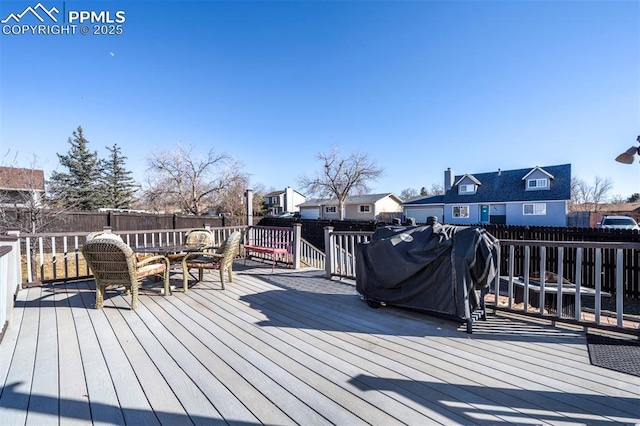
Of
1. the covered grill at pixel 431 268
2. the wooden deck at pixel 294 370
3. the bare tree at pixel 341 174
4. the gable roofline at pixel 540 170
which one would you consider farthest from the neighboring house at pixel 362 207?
the wooden deck at pixel 294 370

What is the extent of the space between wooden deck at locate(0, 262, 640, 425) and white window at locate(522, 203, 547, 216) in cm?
2206

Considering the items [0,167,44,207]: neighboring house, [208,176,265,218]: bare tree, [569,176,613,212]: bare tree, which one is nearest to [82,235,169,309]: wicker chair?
[0,167,44,207]: neighboring house

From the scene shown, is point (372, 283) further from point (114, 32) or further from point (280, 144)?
point (280, 144)

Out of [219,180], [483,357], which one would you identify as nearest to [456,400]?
[483,357]

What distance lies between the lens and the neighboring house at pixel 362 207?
31750mm

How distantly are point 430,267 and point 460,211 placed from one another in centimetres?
2390

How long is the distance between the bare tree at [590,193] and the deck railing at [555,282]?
33.0m

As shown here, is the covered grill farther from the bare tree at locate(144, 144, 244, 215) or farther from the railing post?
the bare tree at locate(144, 144, 244, 215)

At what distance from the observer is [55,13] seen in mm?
5039

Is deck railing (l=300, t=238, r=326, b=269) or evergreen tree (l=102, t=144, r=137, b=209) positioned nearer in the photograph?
deck railing (l=300, t=238, r=326, b=269)

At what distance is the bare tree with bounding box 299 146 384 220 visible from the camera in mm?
28141

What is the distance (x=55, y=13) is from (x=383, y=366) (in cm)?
782

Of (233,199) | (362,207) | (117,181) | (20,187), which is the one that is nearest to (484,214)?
(362,207)

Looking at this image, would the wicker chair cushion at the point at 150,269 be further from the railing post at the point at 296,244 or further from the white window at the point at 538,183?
the white window at the point at 538,183
